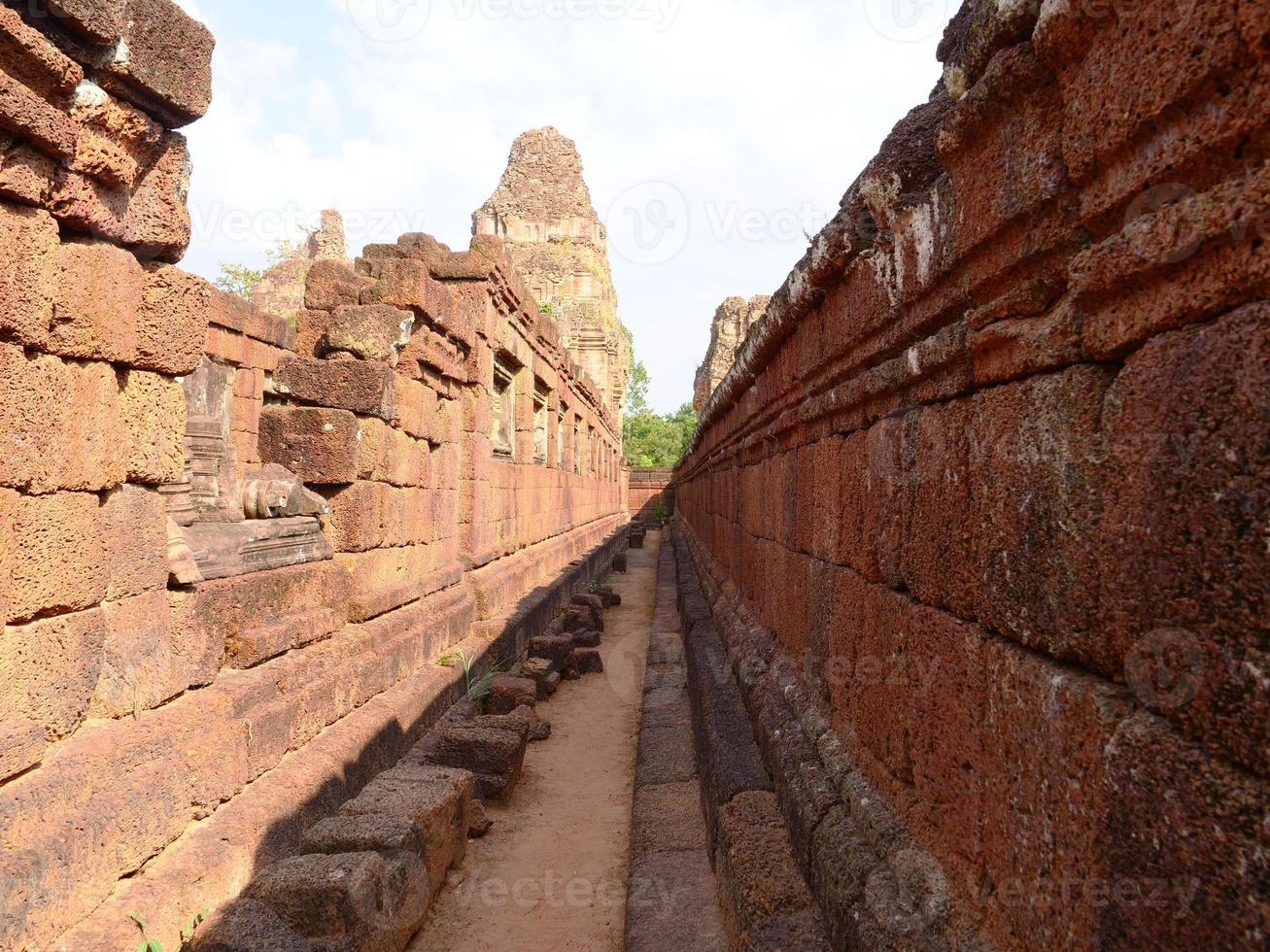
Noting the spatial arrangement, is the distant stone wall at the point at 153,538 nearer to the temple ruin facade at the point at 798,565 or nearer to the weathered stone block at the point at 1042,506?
the temple ruin facade at the point at 798,565

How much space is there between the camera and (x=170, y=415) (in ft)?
11.4

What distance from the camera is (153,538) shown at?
3373mm

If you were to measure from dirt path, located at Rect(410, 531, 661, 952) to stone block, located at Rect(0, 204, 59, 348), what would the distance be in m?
2.63

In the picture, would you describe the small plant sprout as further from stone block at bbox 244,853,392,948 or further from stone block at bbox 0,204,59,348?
stone block at bbox 0,204,59,348

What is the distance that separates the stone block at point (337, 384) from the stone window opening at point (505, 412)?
4438mm

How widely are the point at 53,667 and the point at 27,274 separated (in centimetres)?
136

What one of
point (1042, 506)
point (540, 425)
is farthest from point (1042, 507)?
point (540, 425)

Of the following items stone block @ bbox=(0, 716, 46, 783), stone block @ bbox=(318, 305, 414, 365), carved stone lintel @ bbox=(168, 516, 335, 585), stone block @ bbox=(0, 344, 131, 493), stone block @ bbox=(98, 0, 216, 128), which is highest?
stone block @ bbox=(98, 0, 216, 128)

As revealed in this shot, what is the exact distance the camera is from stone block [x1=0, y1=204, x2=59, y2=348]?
259 cm

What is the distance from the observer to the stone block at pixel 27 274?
8.50 feet

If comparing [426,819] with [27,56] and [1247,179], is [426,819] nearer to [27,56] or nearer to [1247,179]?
[27,56]

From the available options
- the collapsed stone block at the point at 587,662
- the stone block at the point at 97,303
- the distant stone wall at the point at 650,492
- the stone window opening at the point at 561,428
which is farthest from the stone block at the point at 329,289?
the distant stone wall at the point at 650,492

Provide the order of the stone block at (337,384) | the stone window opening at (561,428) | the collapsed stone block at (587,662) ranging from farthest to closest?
the stone window opening at (561,428) < the collapsed stone block at (587,662) < the stone block at (337,384)

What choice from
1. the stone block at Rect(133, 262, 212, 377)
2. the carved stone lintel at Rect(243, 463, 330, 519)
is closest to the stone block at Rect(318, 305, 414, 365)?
the carved stone lintel at Rect(243, 463, 330, 519)
